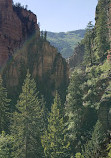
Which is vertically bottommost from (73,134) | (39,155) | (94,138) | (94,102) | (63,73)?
(39,155)

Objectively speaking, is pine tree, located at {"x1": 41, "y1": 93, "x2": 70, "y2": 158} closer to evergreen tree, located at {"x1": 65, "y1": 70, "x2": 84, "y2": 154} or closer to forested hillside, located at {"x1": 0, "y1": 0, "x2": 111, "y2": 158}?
forested hillside, located at {"x1": 0, "y1": 0, "x2": 111, "y2": 158}

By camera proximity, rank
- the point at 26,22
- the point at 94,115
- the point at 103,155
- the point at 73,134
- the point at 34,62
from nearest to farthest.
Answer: the point at 103,155 → the point at 73,134 → the point at 94,115 → the point at 34,62 → the point at 26,22

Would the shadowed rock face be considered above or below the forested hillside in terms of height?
above

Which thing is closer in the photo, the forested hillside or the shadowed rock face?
the forested hillside

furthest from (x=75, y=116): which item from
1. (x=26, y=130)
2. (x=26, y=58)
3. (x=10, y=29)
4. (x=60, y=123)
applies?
(x=10, y=29)

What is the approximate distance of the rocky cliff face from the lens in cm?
5497

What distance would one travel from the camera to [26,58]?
5831cm

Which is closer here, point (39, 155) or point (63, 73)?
point (39, 155)

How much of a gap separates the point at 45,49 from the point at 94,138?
4133 cm

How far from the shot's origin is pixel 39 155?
2823 centimetres

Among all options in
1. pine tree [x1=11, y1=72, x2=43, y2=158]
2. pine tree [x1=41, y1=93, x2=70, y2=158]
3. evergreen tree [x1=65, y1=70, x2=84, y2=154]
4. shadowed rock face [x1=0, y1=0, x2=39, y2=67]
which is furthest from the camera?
shadowed rock face [x1=0, y1=0, x2=39, y2=67]

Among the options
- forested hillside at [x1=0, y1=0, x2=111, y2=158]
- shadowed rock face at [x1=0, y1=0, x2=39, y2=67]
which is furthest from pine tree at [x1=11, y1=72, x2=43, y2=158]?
shadowed rock face at [x1=0, y1=0, x2=39, y2=67]

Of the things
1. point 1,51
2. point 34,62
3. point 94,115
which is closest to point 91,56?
point 34,62

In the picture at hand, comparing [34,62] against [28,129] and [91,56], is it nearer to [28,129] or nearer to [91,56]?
[91,56]
